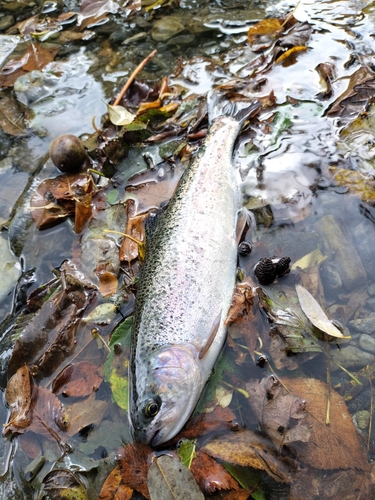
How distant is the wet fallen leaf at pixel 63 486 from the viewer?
8.49 ft

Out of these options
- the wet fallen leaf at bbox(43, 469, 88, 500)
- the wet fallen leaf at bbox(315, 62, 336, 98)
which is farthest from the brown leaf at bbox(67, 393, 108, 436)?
the wet fallen leaf at bbox(315, 62, 336, 98)

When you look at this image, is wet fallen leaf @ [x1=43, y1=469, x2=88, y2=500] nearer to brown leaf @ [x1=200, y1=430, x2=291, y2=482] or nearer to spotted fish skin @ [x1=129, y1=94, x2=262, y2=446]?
spotted fish skin @ [x1=129, y1=94, x2=262, y2=446]

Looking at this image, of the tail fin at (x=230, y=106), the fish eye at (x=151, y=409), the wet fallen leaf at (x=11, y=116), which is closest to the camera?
the fish eye at (x=151, y=409)

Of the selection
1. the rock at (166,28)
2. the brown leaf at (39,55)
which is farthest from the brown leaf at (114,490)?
the rock at (166,28)

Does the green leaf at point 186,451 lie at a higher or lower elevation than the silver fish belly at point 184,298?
lower

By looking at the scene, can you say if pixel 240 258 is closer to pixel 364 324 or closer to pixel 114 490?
pixel 364 324

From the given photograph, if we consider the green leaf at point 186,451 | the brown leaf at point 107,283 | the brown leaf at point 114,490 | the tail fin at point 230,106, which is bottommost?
the brown leaf at point 114,490

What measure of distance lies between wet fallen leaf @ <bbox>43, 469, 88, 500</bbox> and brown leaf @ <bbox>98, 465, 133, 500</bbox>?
0.13 meters

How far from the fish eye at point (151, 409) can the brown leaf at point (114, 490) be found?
1.40ft

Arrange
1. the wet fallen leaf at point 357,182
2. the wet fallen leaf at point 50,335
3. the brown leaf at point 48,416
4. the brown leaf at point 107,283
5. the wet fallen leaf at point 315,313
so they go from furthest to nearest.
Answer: the wet fallen leaf at point 357,182 → the brown leaf at point 107,283 → the wet fallen leaf at point 50,335 → the wet fallen leaf at point 315,313 → the brown leaf at point 48,416

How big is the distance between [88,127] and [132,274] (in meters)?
2.34

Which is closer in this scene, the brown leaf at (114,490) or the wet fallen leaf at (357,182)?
the brown leaf at (114,490)

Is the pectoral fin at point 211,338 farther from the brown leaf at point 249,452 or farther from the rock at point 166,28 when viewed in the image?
the rock at point 166,28

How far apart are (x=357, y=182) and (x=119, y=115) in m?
2.65
